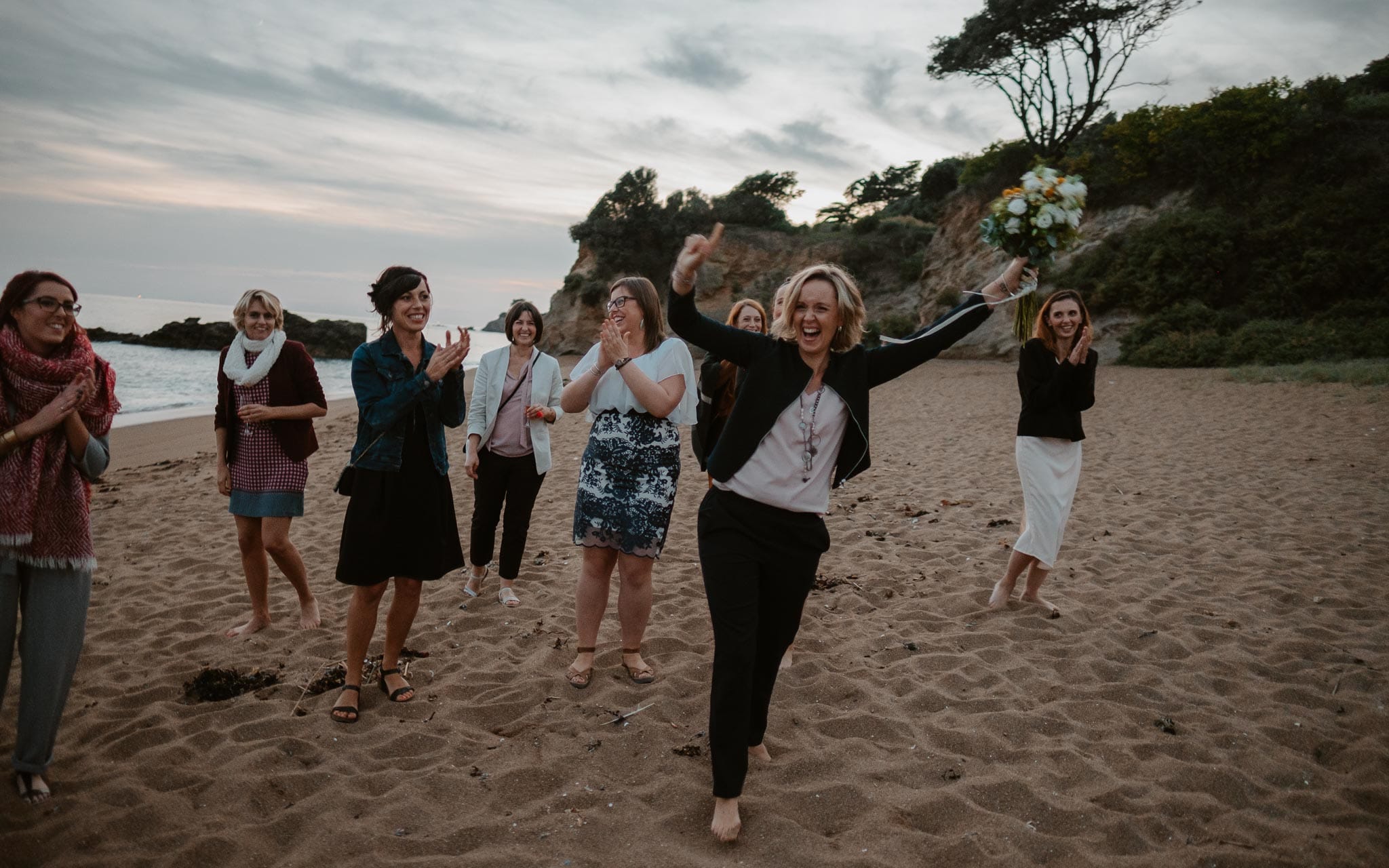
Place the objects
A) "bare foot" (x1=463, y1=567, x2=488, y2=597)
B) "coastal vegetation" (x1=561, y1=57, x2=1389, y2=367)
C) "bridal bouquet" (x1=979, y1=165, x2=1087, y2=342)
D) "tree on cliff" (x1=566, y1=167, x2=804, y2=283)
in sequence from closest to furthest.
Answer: "bridal bouquet" (x1=979, y1=165, x2=1087, y2=342) → "bare foot" (x1=463, y1=567, x2=488, y2=597) → "coastal vegetation" (x1=561, y1=57, x2=1389, y2=367) → "tree on cliff" (x1=566, y1=167, x2=804, y2=283)

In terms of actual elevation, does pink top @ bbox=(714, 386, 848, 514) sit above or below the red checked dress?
above

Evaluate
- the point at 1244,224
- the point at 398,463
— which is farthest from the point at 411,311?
the point at 1244,224

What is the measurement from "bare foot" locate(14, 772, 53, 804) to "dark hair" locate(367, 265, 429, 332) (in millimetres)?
2262

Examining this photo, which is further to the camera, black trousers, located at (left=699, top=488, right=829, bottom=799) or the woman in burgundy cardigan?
the woman in burgundy cardigan

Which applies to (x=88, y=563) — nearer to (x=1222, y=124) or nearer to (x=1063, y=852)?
(x=1063, y=852)

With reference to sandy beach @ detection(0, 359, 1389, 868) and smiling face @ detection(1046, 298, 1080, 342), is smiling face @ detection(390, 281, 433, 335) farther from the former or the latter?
smiling face @ detection(1046, 298, 1080, 342)

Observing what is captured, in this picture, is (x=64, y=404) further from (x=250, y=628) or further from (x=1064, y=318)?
(x=1064, y=318)

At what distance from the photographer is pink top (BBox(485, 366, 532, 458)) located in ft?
16.7

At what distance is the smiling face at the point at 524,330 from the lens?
5148 mm

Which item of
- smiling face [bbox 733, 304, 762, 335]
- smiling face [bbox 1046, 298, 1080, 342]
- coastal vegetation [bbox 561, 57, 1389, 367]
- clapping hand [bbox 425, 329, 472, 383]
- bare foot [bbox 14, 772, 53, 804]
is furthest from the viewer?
coastal vegetation [bbox 561, 57, 1389, 367]

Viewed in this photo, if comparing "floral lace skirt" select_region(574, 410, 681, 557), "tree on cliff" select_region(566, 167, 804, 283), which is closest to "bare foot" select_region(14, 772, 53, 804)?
"floral lace skirt" select_region(574, 410, 681, 557)

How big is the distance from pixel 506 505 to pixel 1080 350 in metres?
3.91

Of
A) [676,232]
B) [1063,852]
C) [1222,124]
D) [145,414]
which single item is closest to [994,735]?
[1063,852]

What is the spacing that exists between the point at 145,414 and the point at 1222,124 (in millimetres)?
27975
